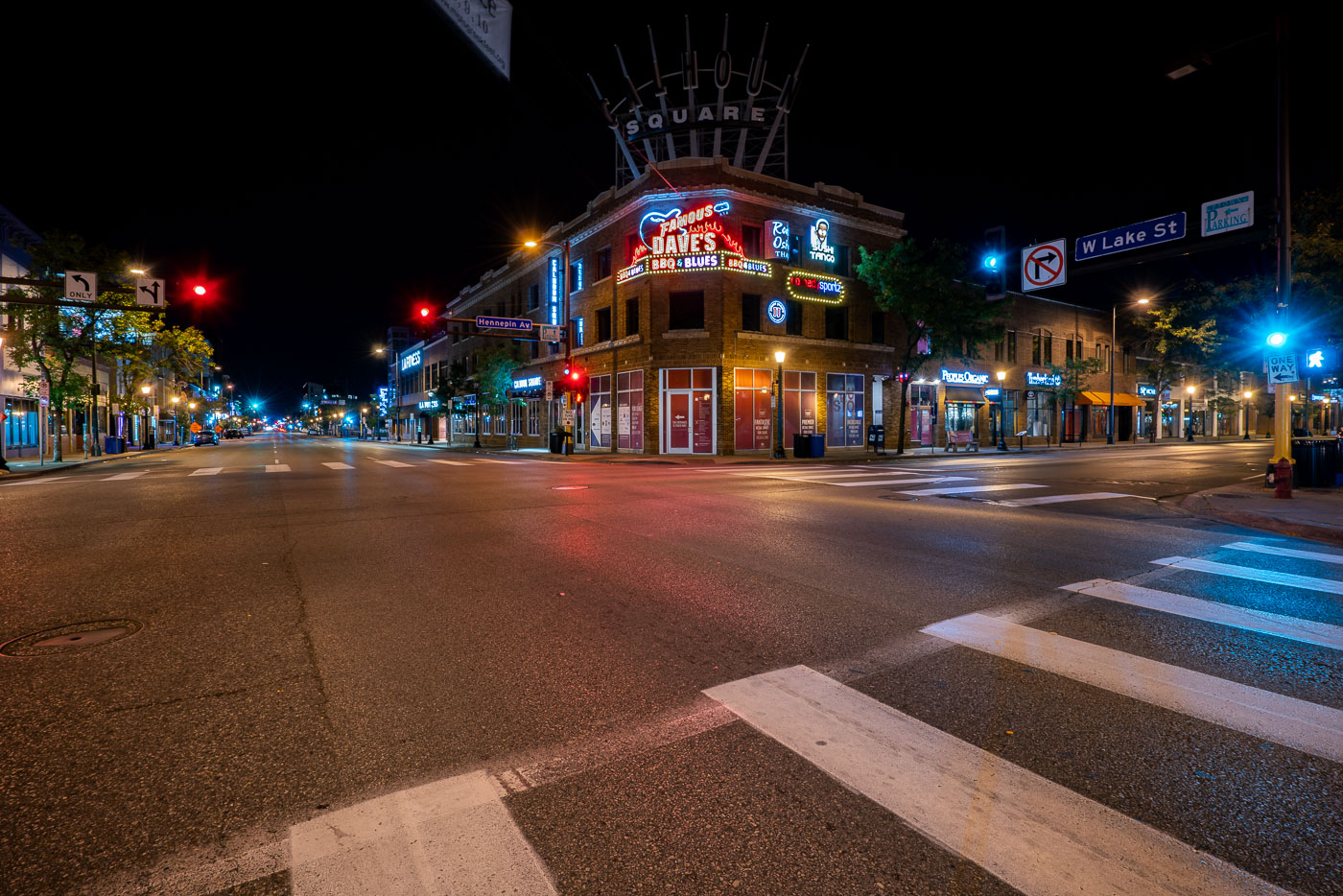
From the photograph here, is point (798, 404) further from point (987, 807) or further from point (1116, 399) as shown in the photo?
point (1116, 399)

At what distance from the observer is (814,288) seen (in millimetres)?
29969

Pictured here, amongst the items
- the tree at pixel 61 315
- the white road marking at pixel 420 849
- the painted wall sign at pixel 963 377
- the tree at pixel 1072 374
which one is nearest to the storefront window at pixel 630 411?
the painted wall sign at pixel 963 377

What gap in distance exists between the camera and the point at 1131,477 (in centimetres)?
1667

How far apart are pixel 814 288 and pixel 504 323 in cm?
1557

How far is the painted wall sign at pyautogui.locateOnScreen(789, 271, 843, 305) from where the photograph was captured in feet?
96.3

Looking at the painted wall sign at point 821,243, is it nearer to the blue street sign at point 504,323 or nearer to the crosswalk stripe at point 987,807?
the blue street sign at point 504,323

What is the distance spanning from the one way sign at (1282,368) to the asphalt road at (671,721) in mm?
7480

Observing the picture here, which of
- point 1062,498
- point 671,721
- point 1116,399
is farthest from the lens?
point 1116,399

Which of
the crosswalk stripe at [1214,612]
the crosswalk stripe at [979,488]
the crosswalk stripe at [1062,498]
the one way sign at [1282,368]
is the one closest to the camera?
the crosswalk stripe at [1214,612]

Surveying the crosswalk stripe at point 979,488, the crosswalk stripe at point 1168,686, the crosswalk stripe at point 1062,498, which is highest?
the crosswalk stripe at point 979,488

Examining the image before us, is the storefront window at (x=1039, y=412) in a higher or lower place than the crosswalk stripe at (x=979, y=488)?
higher

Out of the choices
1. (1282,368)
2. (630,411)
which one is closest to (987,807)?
(1282,368)

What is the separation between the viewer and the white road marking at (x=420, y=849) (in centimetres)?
192

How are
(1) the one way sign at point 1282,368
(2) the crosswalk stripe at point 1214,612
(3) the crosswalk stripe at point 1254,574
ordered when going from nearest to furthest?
(2) the crosswalk stripe at point 1214,612 < (3) the crosswalk stripe at point 1254,574 < (1) the one way sign at point 1282,368
